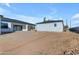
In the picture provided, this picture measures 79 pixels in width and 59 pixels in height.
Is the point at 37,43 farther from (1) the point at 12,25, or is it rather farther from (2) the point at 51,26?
(1) the point at 12,25

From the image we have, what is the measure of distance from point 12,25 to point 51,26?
1.66 ft

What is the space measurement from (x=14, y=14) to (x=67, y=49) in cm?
81

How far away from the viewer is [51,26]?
110 inches

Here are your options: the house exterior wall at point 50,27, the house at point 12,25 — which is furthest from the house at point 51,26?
the house at point 12,25

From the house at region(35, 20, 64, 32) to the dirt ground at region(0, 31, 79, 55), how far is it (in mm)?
52

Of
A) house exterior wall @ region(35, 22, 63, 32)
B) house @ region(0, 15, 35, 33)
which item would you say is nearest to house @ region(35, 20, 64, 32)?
house exterior wall @ region(35, 22, 63, 32)

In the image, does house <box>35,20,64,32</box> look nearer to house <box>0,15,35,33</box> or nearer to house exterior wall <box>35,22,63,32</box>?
house exterior wall <box>35,22,63,32</box>

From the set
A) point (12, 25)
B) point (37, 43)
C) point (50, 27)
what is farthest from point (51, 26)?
point (12, 25)

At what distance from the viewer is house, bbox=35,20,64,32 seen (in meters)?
2.79

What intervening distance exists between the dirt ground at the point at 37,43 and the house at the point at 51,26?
52mm

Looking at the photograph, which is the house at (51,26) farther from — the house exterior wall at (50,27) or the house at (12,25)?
the house at (12,25)

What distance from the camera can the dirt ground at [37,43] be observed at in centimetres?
275

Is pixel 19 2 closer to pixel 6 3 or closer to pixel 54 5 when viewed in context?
pixel 6 3

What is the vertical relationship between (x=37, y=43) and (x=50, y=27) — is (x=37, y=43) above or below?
below
